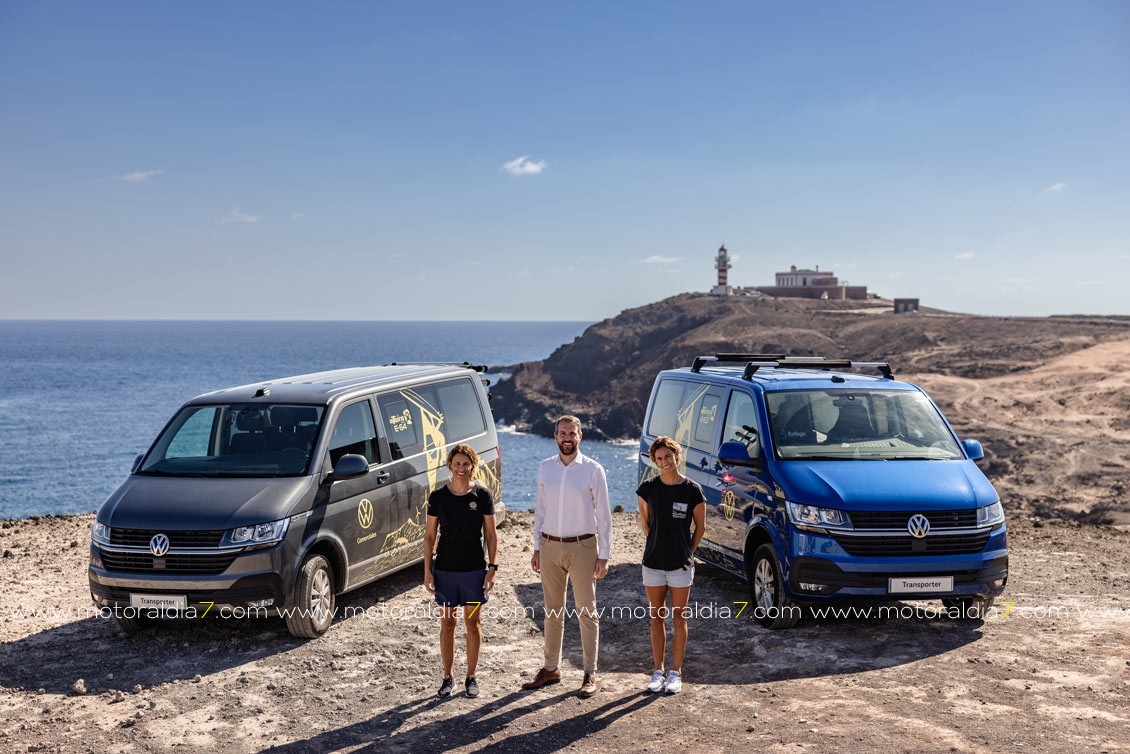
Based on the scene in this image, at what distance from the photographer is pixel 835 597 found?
26.4 ft

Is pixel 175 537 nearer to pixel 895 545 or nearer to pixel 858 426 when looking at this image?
pixel 895 545

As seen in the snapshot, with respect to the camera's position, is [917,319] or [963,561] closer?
[963,561]

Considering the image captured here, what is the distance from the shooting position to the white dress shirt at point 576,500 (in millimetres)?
6691

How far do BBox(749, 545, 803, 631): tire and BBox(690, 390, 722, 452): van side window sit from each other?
157 centimetres

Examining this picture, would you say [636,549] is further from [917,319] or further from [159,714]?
[917,319]

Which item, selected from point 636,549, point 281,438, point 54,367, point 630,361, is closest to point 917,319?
point 630,361

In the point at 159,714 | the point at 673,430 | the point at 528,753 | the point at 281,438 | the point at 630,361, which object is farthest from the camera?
the point at 630,361

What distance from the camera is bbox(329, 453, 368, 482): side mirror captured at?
27.9 feet

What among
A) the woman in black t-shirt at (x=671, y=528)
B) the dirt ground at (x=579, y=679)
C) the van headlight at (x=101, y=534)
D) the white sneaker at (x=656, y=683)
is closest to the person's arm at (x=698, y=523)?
the woman in black t-shirt at (x=671, y=528)

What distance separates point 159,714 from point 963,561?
21.2 feet

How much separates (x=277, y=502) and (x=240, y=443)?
1.24m

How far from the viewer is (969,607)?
349 inches

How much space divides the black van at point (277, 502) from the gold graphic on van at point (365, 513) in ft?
0.06

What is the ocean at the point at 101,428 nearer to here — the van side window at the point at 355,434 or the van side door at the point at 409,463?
the van side door at the point at 409,463
